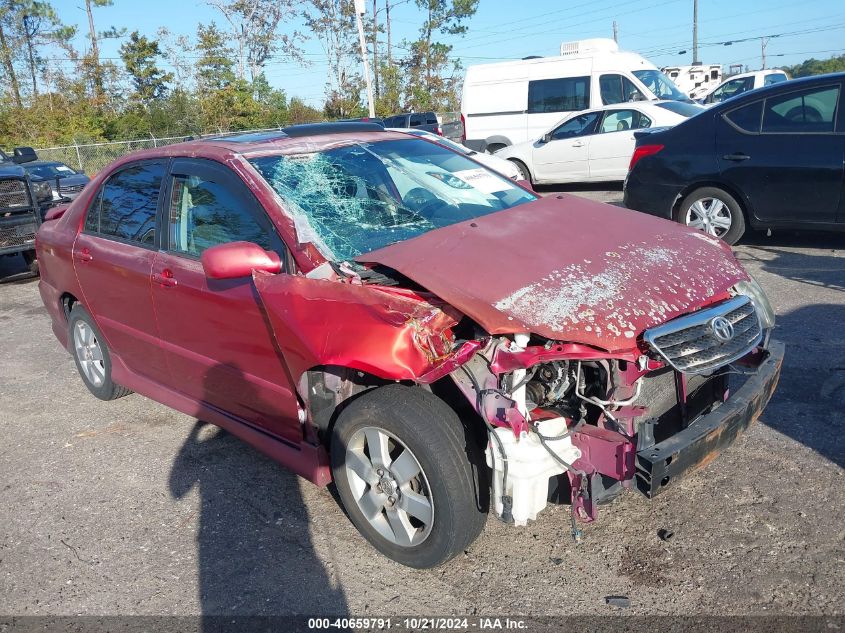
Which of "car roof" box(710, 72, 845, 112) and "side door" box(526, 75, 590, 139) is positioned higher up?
"side door" box(526, 75, 590, 139)

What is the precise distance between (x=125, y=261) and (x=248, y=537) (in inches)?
72.9

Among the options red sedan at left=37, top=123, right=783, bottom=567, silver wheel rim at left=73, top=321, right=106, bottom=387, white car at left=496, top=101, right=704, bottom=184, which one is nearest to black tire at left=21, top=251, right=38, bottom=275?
silver wheel rim at left=73, top=321, right=106, bottom=387

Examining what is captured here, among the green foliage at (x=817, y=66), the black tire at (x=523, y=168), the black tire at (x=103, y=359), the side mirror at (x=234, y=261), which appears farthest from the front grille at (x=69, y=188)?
the green foliage at (x=817, y=66)

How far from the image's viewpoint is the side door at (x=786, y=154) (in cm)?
669

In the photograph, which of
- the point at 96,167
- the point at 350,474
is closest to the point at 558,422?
the point at 350,474

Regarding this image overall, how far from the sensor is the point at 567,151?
12.5 meters

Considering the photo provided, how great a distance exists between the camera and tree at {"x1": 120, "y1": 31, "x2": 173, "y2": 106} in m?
35.2

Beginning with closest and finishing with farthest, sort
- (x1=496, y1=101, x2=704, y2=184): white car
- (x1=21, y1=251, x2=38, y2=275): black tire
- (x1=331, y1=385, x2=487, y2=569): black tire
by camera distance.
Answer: (x1=331, y1=385, x2=487, y2=569): black tire → (x1=21, y1=251, x2=38, y2=275): black tire → (x1=496, y1=101, x2=704, y2=184): white car

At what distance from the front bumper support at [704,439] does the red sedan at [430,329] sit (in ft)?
0.03

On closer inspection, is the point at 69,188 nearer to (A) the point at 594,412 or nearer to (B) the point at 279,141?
(B) the point at 279,141

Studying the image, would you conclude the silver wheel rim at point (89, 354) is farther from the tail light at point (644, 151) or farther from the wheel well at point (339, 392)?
the tail light at point (644, 151)

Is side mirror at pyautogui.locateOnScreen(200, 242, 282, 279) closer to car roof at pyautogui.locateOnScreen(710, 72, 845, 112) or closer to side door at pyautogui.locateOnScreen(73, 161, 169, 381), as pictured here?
side door at pyautogui.locateOnScreen(73, 161, 169, 381)

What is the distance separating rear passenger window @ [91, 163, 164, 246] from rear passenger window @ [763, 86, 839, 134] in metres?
5.93

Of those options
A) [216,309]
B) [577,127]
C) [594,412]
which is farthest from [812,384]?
[577,127]
